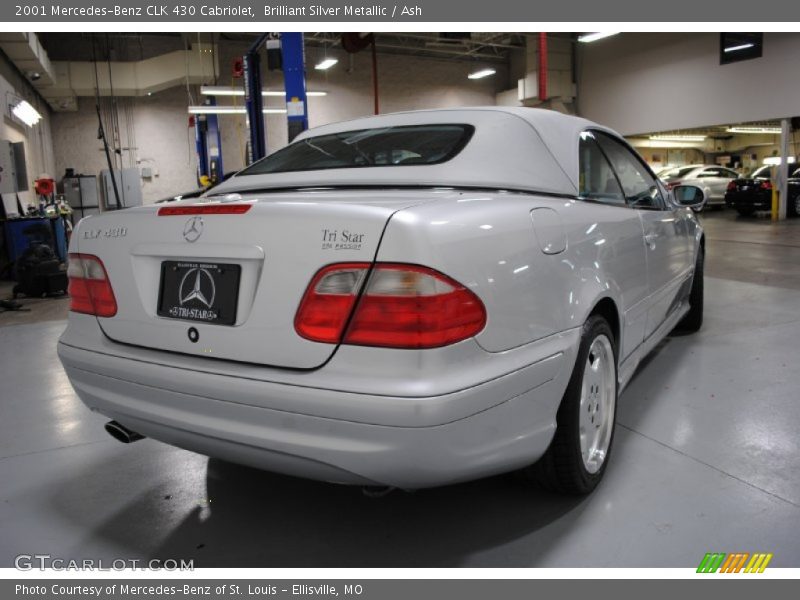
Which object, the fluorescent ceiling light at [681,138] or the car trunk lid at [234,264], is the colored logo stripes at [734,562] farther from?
the fluorescent ceiling light at [681,138]

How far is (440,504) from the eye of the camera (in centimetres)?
203

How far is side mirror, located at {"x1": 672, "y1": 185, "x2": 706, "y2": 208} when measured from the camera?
11.0ft

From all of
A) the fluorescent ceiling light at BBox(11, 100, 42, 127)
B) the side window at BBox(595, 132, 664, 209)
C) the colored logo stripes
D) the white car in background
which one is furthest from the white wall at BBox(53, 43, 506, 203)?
the colored logo stripes

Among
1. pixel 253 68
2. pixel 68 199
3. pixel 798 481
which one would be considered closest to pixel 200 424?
pixel 798 481

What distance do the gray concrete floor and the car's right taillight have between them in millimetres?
714

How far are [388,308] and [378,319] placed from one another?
3 cm

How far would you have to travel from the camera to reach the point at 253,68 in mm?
8219

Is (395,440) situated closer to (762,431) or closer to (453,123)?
(453,123)

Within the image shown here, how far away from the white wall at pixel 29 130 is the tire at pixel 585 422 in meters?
11.3

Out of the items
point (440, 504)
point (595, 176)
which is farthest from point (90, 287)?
point (595, 176)

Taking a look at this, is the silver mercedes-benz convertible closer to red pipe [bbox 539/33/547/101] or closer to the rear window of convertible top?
the rear window of convertible top

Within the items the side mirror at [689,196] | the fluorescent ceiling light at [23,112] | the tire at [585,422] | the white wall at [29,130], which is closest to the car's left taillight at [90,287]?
the tire at [585,422]
